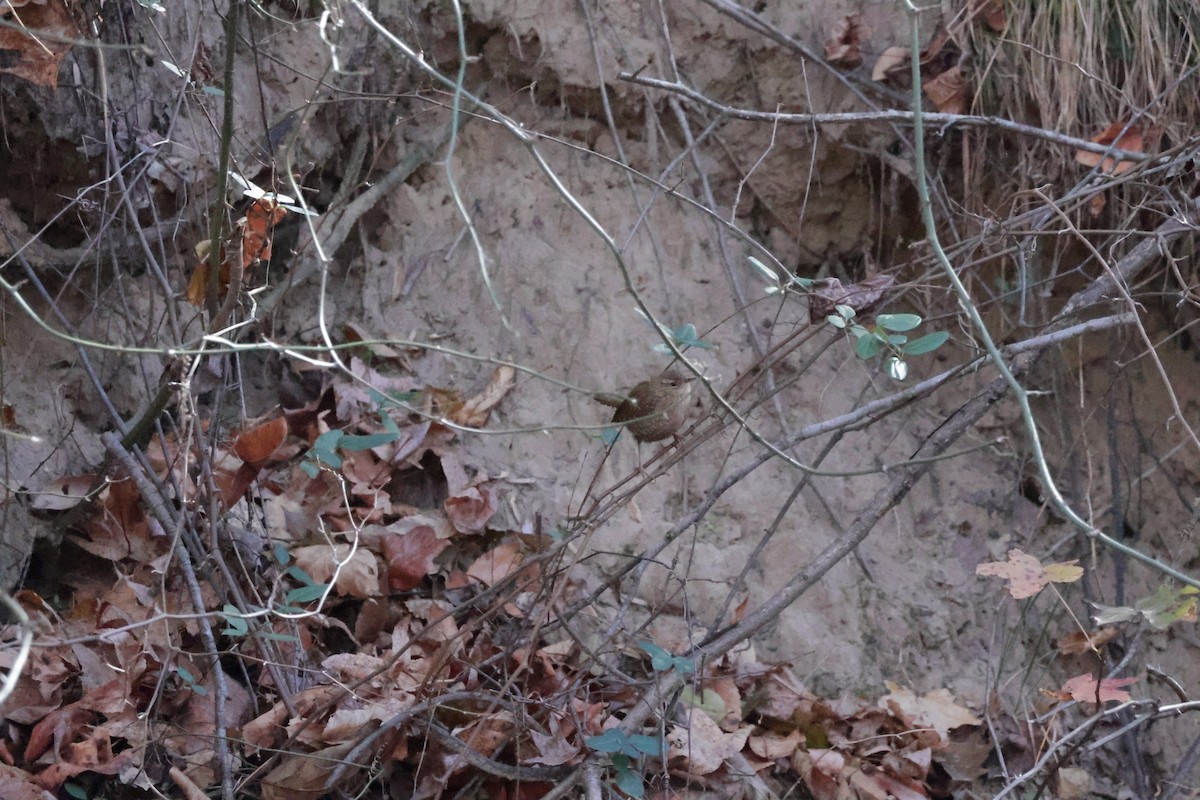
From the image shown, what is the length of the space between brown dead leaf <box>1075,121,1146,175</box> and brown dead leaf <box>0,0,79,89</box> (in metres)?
2.38

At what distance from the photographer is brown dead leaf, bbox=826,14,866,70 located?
2865mm

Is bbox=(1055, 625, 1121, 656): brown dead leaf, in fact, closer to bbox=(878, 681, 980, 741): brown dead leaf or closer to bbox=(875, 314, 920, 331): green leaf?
bbox=(878, 681, 980, 741): brown dead leaf

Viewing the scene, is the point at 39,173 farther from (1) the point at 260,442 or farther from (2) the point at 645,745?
(2) the point at 645,745

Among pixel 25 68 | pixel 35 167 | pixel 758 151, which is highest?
pixel 25 68

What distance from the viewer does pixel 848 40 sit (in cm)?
288

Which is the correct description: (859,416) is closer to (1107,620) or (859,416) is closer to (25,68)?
(1107,620)

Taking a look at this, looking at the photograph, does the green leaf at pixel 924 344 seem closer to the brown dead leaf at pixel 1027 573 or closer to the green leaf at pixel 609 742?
the brown dead leaf at pixel 1027 573

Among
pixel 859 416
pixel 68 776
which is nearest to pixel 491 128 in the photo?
pixel 859 416

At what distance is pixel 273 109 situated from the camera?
2.73m

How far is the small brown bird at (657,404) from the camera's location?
209 cm

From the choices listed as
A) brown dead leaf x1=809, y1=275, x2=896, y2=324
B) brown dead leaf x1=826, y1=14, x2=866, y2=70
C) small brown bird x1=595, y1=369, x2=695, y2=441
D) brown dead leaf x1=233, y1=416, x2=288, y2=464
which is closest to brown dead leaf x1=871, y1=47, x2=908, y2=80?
brown dead leaf x1=826, y1=14, x2=866, y2=70

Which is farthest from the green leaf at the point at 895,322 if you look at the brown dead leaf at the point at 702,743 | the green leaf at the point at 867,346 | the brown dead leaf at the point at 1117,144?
the brown dead leaf at the point at 1117,144

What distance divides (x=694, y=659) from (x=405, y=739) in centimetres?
57

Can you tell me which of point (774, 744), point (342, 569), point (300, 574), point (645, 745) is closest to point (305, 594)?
point (300, 574)
